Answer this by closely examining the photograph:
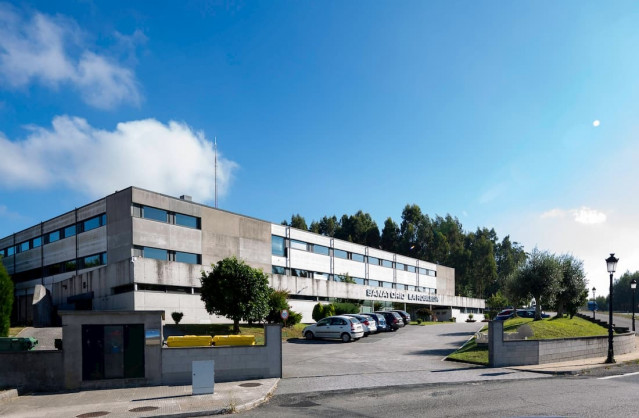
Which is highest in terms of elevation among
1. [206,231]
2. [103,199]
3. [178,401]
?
[103,199]

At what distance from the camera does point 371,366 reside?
64.5 feet

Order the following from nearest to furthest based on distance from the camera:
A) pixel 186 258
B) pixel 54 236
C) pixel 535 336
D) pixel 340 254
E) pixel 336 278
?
1. pixel 535 336
2. pixel 186 258
3. pixel 54 236
4. pixel 336 278
5. pixel 340 254

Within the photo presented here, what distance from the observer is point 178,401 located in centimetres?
1252

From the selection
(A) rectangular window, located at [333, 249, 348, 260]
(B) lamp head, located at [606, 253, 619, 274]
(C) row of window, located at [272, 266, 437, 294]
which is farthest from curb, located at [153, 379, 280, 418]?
(A) rectangular window, located at [333, 249, 348, 260]

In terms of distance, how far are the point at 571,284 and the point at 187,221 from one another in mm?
30677

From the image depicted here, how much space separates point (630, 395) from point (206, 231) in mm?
32901

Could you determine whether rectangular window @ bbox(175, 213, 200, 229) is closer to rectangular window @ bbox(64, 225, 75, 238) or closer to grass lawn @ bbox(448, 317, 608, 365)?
rectangular window @ bbox(64, 225, 75, 238)

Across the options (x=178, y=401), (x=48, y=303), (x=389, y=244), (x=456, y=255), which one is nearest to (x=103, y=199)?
(x=48, y=303)

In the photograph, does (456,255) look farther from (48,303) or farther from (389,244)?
(48,303)

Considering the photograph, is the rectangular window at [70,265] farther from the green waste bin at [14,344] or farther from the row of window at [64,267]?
the green waste bin at [14,344]

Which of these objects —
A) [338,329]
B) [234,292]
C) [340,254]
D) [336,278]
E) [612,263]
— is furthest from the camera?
[340,254]

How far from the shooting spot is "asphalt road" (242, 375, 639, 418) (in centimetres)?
1059

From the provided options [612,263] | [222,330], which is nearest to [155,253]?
[222,330]

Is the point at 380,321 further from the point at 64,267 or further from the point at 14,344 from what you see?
the point at 64,267
